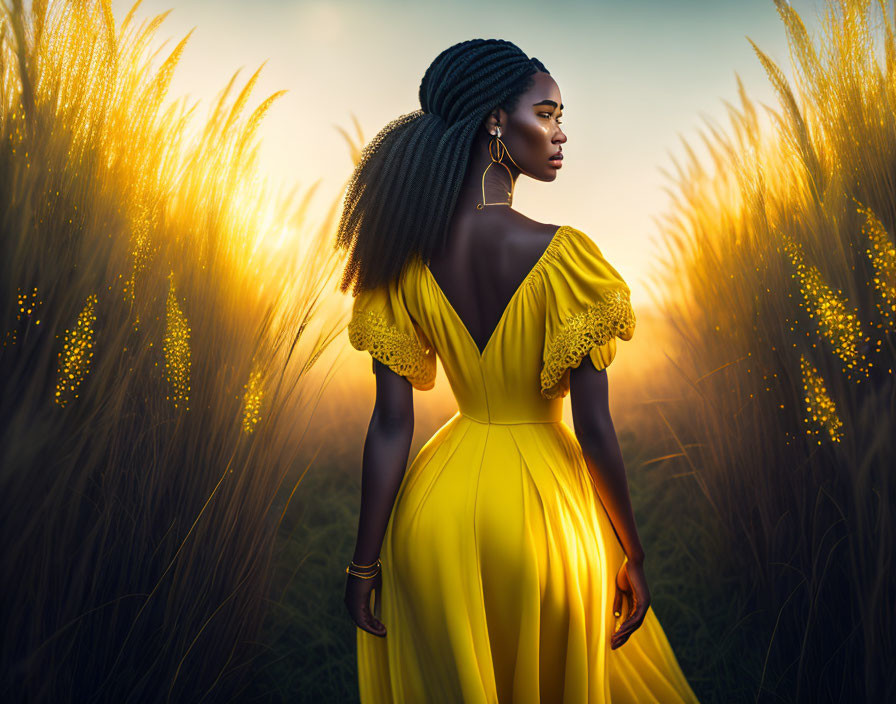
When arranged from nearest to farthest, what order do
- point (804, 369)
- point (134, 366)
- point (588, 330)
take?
point (588, 330) < point (134, 366) < point (804, 369)

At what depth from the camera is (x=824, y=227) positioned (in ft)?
5.47

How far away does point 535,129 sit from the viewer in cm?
126

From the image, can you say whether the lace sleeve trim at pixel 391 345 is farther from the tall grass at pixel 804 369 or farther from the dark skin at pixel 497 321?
the tall grass at pixel 804 369

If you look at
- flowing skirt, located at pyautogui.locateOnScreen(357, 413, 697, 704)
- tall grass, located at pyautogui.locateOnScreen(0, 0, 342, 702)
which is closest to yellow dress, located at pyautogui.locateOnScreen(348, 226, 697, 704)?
flowing skirt, located at pyautogui.locateOnScreen(357, 413, 697, 704)

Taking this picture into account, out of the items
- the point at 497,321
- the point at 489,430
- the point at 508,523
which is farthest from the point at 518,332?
the point at 508,523

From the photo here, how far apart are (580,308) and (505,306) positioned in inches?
5.2

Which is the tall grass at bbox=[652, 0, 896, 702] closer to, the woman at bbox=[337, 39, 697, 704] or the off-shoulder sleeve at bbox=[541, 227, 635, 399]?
the woman at bbox=[337, 39, 697, 704]

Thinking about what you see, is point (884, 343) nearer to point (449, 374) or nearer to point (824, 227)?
point (824, 227)

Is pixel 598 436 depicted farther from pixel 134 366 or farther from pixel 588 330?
pixel 134 366

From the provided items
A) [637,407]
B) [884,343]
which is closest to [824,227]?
[884,343]

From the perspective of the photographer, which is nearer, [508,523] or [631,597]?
[508,523]

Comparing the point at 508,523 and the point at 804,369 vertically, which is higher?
the point at 804,369

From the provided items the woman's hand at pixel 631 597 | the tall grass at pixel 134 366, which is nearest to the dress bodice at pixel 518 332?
the woman's hand at pixel 631 597

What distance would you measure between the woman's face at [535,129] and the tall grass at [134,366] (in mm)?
712
